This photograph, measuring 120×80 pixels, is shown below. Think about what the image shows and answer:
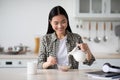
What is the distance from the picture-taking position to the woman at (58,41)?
218 cm

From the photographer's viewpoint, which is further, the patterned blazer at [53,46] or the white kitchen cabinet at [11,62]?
the white kitchen cabinet at [11,62]

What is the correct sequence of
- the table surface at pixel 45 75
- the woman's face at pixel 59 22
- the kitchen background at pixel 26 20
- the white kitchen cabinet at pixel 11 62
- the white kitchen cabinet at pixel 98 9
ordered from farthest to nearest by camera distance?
the kitchen background at pixel 26 20, the white kitchen cabinet at pixel 98 9, the white kitchen cabinet at pixel 11 62, the woman's face at pixel 59 22, the table surface at pixel 45 75

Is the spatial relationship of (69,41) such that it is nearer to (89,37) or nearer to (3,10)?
(89,37)

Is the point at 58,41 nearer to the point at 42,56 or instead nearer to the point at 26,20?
the point at 42,56

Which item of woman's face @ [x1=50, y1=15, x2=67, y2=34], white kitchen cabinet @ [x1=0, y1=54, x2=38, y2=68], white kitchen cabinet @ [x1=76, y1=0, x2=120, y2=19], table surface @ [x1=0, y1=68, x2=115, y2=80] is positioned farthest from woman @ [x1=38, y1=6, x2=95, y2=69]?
white kitchen cabinet @ [x1=76, y1=0, x2=120, y2=19]

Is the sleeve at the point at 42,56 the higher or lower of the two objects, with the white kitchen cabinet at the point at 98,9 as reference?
lower

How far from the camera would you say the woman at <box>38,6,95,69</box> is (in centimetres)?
218

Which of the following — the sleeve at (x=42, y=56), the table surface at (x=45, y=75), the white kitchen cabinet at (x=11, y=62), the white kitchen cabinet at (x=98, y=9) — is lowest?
the white kitchen cabinet at (x=11, y=62)

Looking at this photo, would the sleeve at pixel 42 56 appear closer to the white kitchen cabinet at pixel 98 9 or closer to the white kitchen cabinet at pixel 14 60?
the white kitchen cabinet at pixel 14 60

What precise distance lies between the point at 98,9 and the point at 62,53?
5.50ft

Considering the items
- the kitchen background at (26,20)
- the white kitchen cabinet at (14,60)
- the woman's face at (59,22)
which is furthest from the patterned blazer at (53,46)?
the kitchen background at (26,20)

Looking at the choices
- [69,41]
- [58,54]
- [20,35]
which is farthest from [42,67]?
[20,35]

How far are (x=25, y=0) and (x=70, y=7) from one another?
0.73 metres

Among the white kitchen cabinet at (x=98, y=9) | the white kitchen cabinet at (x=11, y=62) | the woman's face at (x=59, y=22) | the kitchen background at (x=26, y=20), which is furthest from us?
the kitchen background at (x=26, y=20)
